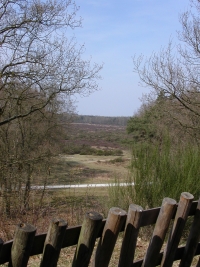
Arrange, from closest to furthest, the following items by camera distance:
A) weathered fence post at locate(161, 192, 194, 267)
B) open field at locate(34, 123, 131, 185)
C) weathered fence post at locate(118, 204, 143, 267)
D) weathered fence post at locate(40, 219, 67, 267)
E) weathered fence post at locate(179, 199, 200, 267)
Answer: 1. weathered fence post at locate(40, 219, 67, 267)
2. weathered fence post at locate(118, 204, 143, 267)
3. weathered fence post at locate(161, 192, 194, 267)
4. weathered fence post at locate(179, 199, 200, 267)
5. open field at locate(34, 123, 131, 185)

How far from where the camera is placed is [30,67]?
12.8m

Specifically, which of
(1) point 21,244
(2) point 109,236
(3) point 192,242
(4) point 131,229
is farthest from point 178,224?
(1) point 21,244

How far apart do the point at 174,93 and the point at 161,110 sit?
90 centimetres

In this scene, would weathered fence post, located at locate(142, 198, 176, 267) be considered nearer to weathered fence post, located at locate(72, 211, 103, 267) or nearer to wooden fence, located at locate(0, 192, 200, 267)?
wooden fence, located at locate(0, 192, 200, 267)

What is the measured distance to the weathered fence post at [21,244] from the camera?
190cm

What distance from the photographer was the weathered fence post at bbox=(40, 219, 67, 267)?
6.71 feet

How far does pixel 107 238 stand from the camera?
2.31 m

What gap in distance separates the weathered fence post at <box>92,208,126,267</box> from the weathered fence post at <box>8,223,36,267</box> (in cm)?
59

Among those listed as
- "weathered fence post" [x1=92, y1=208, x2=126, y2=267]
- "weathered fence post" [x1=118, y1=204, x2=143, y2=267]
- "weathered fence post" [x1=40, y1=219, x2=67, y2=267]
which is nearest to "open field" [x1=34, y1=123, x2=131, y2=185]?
"weathered fence post" [x1=118, y1=204, x2=143, y2=267]

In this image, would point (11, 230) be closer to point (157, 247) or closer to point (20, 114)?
point (157, 247)

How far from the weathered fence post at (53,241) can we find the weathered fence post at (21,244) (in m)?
0.14

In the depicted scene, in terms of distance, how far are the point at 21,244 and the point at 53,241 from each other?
219 millimetres

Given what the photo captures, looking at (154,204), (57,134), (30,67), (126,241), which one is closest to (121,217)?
(126,241)

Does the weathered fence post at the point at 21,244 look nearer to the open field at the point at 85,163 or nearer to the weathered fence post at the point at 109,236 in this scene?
the weathered fence post at the point at 109,236
